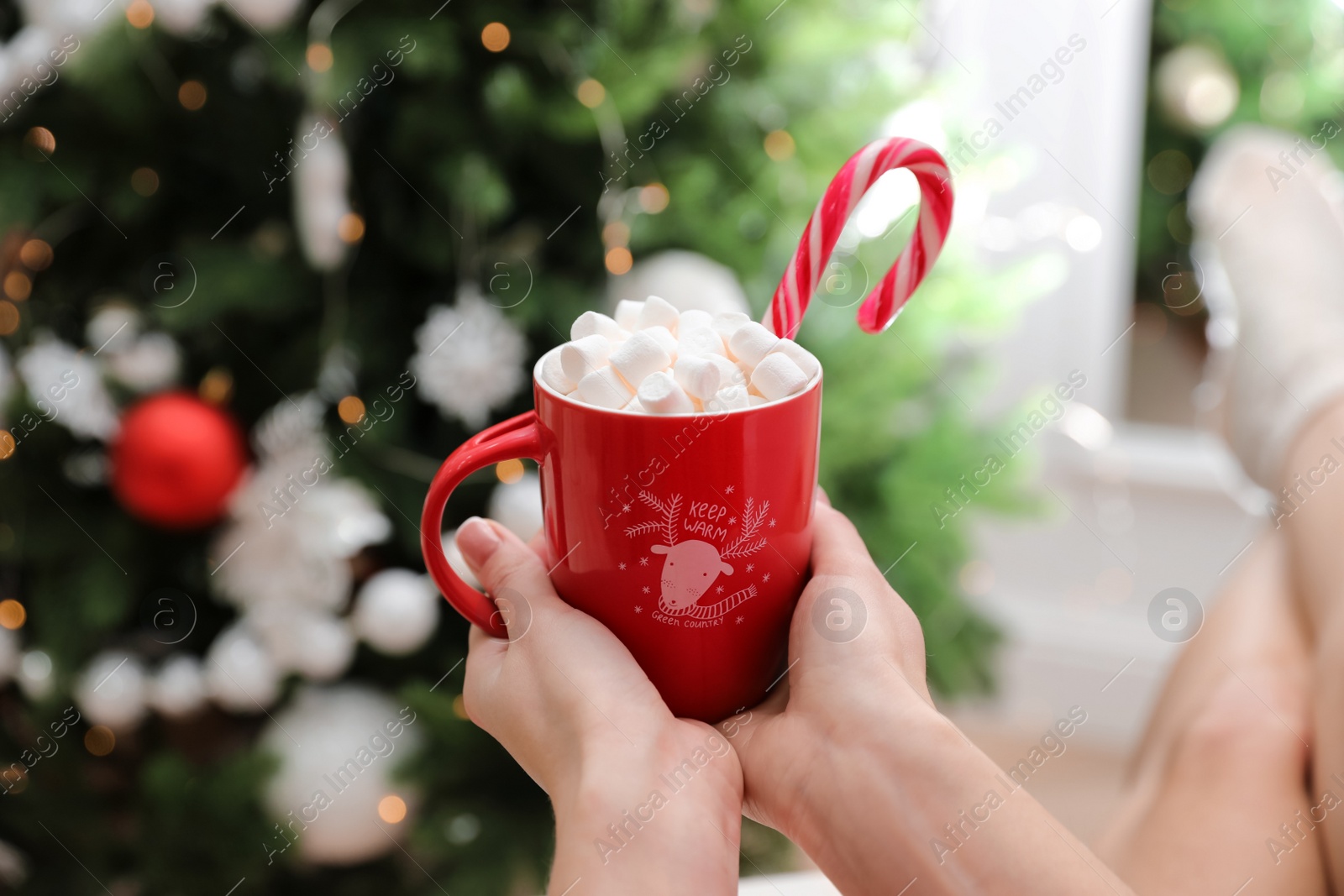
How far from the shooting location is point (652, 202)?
1.23m

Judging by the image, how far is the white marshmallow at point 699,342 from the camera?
66 centimetres

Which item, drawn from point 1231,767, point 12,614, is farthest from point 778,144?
point 12,614

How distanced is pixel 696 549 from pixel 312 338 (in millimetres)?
719

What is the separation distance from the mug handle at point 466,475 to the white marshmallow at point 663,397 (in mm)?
88

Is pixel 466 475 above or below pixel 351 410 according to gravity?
above

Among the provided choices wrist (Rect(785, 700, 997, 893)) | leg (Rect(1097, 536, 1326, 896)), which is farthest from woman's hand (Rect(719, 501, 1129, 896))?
leg (Rect(1097, 536, 1326, 896))

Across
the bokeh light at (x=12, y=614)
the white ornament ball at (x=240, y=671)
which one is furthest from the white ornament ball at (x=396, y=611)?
the bokeh light at (x=12, y=614)

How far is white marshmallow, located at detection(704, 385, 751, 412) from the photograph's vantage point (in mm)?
615

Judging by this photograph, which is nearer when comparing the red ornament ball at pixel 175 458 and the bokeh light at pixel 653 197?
the red ornament ball at pixel 175 458

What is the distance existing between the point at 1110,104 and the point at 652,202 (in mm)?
1087

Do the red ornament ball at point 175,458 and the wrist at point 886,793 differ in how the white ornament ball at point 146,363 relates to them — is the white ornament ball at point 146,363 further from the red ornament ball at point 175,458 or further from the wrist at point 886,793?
the wrist at point 886,793

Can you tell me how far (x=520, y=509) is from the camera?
3.45ft

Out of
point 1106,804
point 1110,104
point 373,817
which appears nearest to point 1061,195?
point 1110,104

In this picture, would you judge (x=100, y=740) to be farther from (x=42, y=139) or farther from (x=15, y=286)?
(x=42, y=139)
